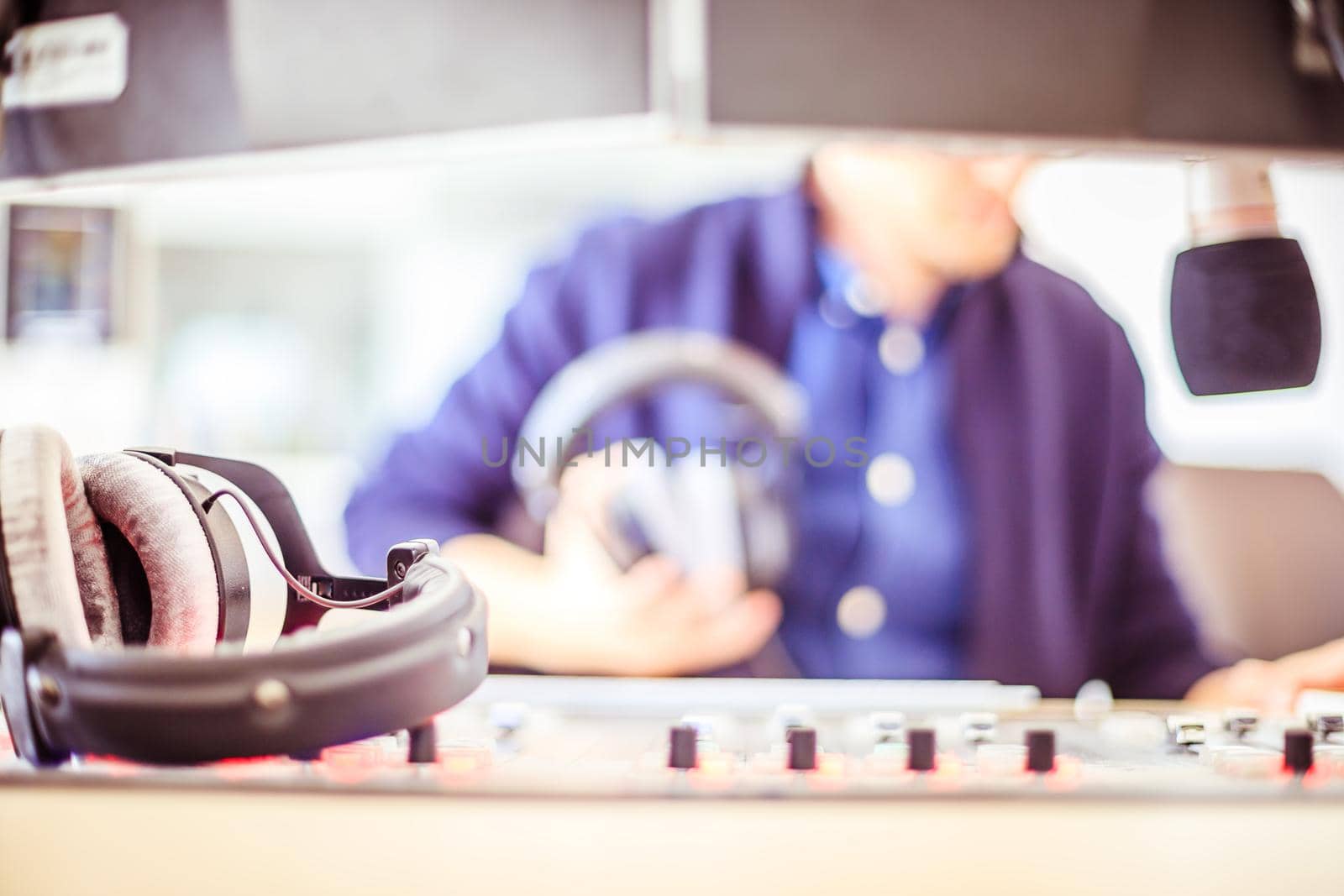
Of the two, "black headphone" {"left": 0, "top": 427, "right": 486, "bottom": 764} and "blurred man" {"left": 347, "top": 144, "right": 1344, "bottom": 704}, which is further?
"blurred man" {"left": 347, "top": 144, "right": 1344, "bottom": 704}

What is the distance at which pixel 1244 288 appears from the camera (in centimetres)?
59

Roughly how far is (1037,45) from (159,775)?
2.03 feet

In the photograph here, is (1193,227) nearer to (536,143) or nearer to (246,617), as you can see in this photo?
(536,143)

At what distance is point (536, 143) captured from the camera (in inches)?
17.5

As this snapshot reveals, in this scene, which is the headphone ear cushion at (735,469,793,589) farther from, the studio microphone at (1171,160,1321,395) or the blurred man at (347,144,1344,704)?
the studio microphone at (1171,160,1321,395)

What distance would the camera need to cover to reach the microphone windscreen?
59 centimetres

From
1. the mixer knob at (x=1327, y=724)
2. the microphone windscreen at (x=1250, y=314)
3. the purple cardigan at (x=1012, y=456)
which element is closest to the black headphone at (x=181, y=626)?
the microphone windscreen at (x=1250, y=314)

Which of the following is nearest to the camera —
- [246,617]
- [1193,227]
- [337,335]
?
[246,617]

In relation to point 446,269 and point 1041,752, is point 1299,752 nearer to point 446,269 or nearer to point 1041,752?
point 1041,752

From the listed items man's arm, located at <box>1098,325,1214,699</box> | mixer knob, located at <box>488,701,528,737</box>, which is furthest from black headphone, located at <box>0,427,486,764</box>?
man's arm, located at <box>1098,325,1214,699</box>

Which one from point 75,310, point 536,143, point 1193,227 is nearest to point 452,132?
point 536,143

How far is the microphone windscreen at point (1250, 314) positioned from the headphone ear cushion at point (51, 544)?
0.67m

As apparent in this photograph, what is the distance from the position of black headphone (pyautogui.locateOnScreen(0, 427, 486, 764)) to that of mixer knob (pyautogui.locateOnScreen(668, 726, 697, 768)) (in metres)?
0.21

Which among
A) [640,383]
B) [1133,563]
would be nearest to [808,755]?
[640,383]
